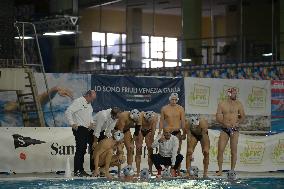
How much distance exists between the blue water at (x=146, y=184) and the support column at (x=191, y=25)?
43.7 feet

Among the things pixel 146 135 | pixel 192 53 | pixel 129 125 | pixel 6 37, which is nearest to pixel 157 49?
pixel 192 53

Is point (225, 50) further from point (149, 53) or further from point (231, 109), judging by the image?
point (231, 109)

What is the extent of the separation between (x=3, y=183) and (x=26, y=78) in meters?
4.51

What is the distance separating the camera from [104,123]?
567 inches

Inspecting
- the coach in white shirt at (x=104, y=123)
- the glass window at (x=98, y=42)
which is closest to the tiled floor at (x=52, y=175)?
the coach in white shirt at (x=104, y=123)

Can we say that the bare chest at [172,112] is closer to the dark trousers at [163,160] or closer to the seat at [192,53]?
the dark trousers at [163,160]

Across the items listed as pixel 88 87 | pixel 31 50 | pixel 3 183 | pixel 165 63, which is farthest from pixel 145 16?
pixel 3 183

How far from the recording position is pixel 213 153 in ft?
55.5

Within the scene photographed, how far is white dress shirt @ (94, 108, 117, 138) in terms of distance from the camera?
47.0 feet

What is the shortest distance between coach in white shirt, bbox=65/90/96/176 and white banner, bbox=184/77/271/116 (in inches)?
169

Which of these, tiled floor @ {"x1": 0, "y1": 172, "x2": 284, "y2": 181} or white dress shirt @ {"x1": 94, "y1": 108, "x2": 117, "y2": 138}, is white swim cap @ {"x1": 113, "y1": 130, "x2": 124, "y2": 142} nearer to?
white dress shirt @ {"x1": 94, "y1": 108, "x2": 117, "y2": 138}

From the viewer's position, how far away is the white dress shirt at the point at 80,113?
14.4 metres

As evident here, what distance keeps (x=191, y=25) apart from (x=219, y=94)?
365 inches

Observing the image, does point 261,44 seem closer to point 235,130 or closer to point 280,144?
point 280,144
